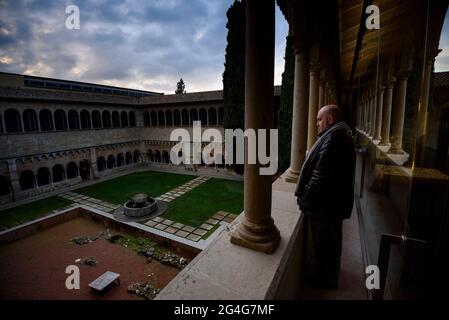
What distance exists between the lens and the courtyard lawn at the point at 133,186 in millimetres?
14188

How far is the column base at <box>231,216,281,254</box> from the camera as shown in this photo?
205 cm

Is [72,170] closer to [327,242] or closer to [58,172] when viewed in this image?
[58,172]

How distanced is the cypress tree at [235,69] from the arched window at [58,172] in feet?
40.7

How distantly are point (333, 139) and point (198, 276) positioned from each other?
1659mm

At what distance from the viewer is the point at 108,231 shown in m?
9.88

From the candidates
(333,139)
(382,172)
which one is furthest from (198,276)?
(382,172)

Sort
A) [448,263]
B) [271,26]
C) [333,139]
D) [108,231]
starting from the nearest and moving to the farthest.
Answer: [448,263], [271,26], [333,139], [108,231]

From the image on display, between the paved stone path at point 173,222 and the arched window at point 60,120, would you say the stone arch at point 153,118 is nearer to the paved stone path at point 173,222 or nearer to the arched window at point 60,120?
the arched window at point 60,120

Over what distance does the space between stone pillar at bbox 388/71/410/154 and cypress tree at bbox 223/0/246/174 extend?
360 inches

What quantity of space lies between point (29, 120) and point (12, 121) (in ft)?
2.93

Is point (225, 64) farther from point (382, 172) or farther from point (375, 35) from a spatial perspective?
point (382, 172)

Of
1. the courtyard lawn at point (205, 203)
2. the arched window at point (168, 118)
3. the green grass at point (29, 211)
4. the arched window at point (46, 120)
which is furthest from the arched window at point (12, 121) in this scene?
the courtyard lawn at point (205, 203)
